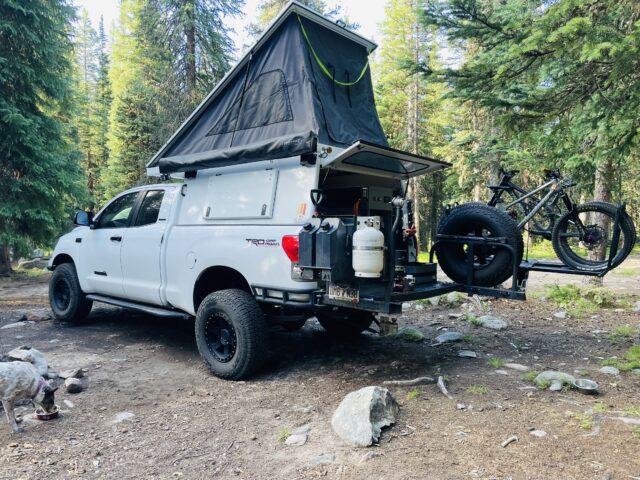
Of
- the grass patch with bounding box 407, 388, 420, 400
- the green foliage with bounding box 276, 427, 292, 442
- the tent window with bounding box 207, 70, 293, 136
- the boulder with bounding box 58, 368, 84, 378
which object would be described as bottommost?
the green foliage with bounding box 276, 427, 292, 442

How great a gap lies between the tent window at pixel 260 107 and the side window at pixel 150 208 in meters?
1.16

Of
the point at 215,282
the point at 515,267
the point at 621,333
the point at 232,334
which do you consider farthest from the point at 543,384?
the point at 215,282

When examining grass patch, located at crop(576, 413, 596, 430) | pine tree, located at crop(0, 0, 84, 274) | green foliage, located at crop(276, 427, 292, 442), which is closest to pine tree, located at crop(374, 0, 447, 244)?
pine tree, located at crop(0, 0, 84, 274)

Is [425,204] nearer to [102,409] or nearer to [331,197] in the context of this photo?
[331,197]

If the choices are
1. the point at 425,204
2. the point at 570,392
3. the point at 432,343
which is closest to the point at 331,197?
the point at 432,343

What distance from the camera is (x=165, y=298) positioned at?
551cm

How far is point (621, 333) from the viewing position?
6.20 m

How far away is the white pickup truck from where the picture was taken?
→ 13.5 ft

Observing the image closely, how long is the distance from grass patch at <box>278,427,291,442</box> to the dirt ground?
0.04 meters

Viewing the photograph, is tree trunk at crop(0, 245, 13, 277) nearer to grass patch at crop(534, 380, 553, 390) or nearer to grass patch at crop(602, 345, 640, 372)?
grass patch at crop(534, 380, 553, 390)

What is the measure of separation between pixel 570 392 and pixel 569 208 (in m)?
2.03

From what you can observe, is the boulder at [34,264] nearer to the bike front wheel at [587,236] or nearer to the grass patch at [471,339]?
the grass patch at [471,339]

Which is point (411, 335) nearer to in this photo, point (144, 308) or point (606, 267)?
point (606, 267)

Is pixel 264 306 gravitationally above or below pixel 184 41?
below
